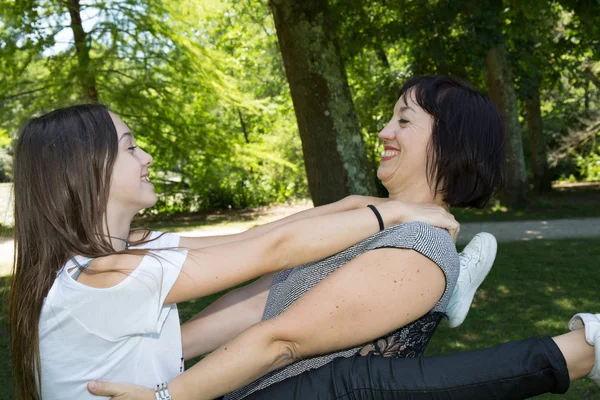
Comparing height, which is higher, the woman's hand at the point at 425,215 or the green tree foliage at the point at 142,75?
the green tree foliage at the point at 142,75

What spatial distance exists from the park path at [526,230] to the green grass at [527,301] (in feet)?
3.54

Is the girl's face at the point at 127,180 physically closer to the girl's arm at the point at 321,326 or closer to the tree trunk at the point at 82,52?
the girl's arm at the point at 321,326

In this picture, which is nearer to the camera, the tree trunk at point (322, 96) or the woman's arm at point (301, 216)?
the woman's arm at point (301, 216)

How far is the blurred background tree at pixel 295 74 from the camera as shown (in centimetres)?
730

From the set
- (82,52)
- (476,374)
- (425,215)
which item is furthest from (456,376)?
(82,52)

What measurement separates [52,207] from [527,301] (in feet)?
20.2

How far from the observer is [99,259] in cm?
207

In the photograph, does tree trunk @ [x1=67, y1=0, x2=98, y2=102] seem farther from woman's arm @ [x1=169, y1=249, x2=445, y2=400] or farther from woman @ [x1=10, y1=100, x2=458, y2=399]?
woman's arm @ [x1=169, y1=249, x2=445, y2=400]

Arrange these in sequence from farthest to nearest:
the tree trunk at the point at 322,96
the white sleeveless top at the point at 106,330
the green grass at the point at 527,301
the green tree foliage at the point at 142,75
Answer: the green tree foliage at the point at 142,75 < the tree trunk at the point at 322,96 < the green grass at the point at 527,301 < the white sleeveless top at the point at 106,330

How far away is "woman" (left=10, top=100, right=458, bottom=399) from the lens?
6.65 ft

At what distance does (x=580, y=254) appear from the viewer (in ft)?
32.1

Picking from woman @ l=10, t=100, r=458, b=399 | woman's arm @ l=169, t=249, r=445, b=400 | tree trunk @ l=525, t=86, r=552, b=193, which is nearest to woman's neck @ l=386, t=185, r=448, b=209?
woman @ l=10, t=100, r=458, b=399

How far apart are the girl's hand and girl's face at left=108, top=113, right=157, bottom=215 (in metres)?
0.60

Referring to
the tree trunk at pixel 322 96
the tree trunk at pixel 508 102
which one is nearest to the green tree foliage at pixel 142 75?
the tree trunk at pixel 508 102
